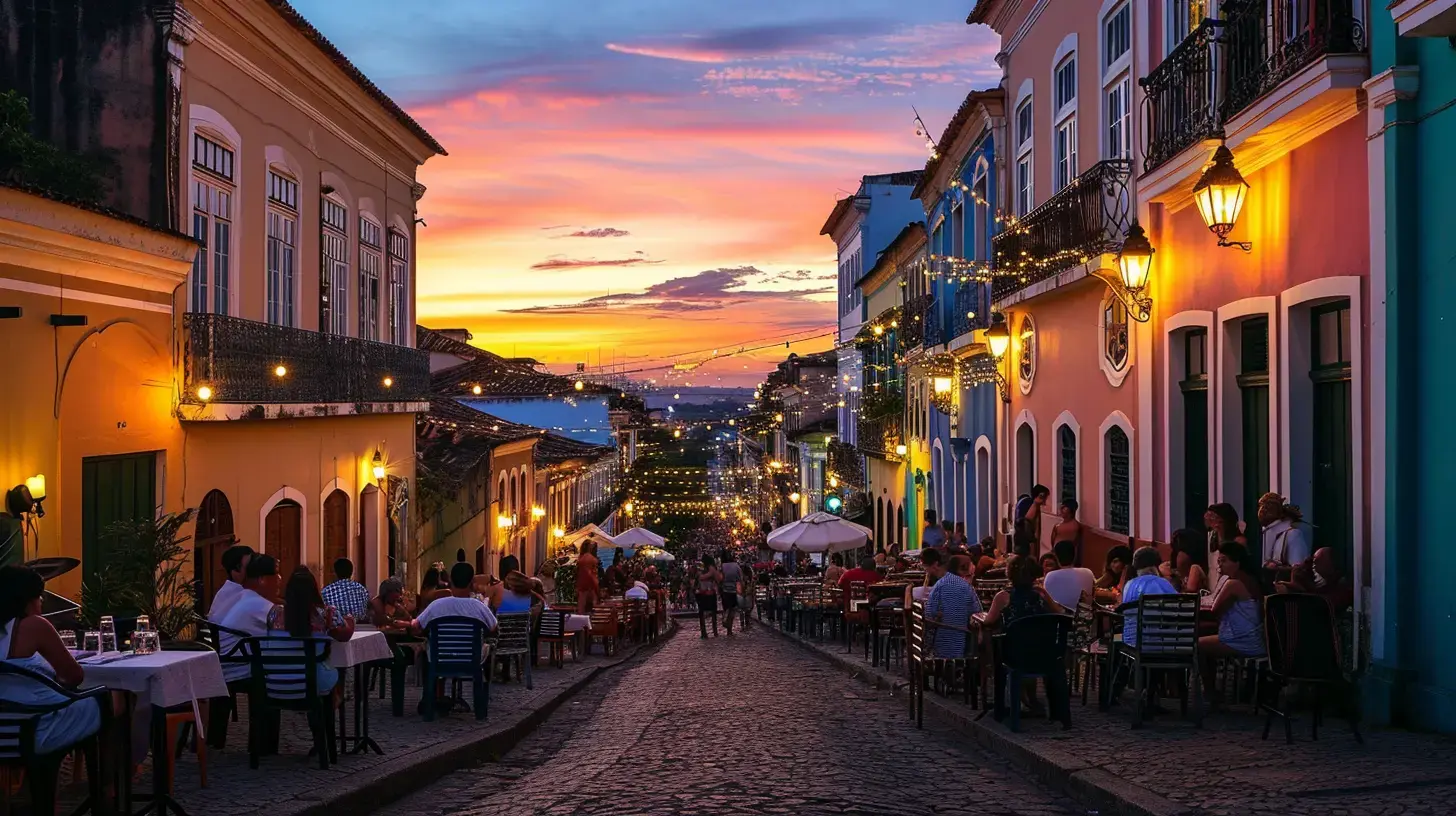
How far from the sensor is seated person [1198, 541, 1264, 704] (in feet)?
36.8

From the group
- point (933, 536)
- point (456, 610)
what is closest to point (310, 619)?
point (456, 610)

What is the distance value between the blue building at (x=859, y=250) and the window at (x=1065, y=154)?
85.6 ft

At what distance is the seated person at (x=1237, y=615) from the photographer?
11.2 meters

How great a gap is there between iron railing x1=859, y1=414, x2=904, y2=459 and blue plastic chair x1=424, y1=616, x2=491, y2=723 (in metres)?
25.2

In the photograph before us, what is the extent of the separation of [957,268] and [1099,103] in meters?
9.78

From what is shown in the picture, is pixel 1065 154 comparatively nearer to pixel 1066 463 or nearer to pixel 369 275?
pixel 1066 463

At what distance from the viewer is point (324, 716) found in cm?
973

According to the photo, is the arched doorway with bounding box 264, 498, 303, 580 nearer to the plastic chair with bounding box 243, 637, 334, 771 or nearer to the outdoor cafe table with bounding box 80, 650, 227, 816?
the plastic chair with bounding box 243, 637, 334, 771

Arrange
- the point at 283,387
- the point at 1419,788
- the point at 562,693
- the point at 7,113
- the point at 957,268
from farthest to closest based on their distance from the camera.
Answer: the point at 957,268 < the point at 283,387 < the point at 562,693 < the point at 7,113 < the point at 1419,788

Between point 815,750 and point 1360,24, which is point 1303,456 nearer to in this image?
point 1360,24

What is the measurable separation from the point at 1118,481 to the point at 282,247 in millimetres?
10409

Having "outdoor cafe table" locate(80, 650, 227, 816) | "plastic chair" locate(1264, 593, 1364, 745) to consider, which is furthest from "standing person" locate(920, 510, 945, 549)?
"outdoor cafe table" locate(80, 650, 227, 816)

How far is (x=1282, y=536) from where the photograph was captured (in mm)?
→ 11898

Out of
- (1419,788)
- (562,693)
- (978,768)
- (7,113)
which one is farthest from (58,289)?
(1419,788)
